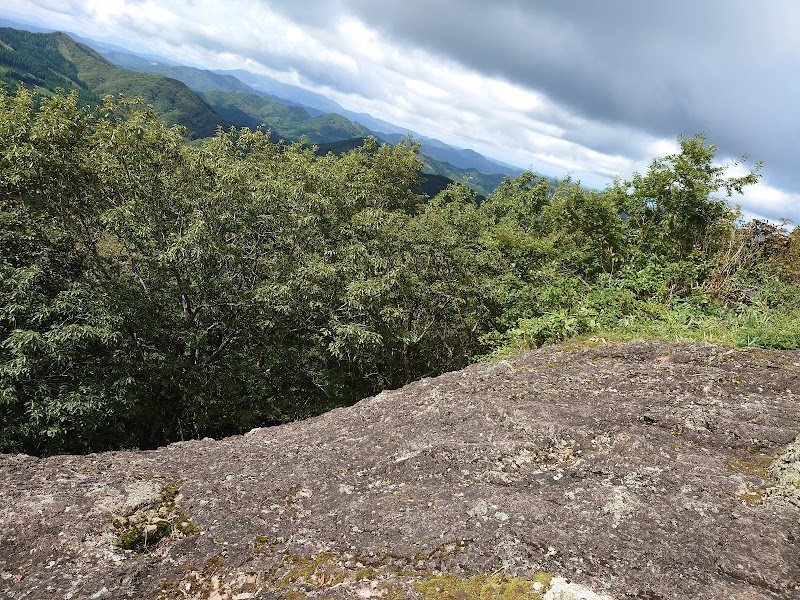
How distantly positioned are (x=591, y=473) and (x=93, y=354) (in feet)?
43.5

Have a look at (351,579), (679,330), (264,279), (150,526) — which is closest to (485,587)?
(351,579)

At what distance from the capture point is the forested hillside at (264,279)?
1116cm

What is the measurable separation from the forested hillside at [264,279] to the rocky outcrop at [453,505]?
376 centimetres

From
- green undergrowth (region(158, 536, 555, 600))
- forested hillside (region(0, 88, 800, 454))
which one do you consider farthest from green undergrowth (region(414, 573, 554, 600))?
forested hillside (region(0, 88, 800, 454))

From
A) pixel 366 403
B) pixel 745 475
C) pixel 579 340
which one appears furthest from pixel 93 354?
pixel 745 475

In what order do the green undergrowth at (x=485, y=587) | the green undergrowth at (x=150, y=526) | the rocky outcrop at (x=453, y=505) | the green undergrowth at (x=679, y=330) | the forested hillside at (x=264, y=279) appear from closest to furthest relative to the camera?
the green undergrowth at (x=485, y=587) < the rocky outcrop at (x=453, y=505) < the green undergrowth at (x=150, y=526) < the green undergrowth at (x=679, y=330) < the forested hillside at (x=264, y=279)

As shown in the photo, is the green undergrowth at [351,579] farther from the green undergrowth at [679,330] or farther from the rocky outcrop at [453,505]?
the green undergrowth at [679,330]

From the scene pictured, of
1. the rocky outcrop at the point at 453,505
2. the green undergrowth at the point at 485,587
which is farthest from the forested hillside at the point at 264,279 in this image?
the green undergrowth at the point at 485,587

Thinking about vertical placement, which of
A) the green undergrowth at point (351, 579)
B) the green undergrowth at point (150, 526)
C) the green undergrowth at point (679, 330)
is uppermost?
the green undergrowth at point (679, 330)

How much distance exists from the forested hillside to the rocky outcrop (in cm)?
376

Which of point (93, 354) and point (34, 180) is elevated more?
point (34, 180)

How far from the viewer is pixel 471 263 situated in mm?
18312

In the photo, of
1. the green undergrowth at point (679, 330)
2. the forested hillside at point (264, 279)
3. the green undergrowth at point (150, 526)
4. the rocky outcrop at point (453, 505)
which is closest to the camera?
the rocky outcrop at point (453, 505)

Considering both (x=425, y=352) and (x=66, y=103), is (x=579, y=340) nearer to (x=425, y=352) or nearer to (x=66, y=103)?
(x=425, y=352)
